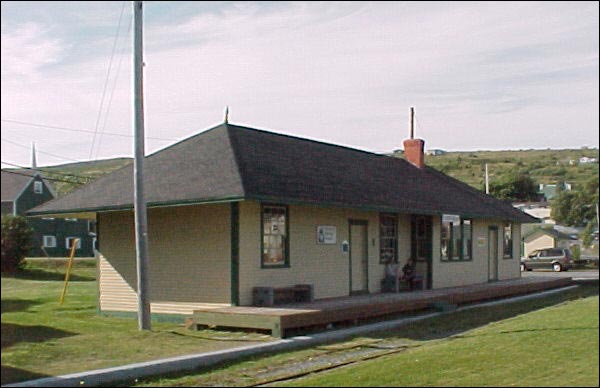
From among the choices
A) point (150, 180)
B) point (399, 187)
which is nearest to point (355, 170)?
point (399, 187)

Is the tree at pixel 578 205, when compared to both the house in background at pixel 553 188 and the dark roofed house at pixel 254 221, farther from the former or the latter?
the dark roofed house at pixel 254 221

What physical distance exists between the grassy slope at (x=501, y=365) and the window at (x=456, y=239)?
500 inches

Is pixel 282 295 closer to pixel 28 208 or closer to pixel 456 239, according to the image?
pixel 456 239

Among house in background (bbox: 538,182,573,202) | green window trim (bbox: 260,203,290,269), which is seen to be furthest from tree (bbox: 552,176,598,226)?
green window trim (bbox: 260,203,290,269)

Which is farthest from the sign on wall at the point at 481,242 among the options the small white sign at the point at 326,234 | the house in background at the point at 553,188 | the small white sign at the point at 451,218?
the house in background at the point at 553,188

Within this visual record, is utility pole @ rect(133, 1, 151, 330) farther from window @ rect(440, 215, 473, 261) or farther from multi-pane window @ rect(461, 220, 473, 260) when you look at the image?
multi-pane window @ rect(461, 220, 473, 260)

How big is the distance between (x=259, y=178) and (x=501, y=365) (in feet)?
29.0

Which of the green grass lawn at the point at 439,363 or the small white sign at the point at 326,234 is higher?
the small white sign at the point at 326,234

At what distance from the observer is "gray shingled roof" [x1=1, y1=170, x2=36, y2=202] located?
550cm

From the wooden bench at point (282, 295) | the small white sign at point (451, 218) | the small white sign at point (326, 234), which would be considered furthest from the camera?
the small white sign at point (451, 218)

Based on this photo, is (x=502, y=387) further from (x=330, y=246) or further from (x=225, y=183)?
(x=330, y=246)

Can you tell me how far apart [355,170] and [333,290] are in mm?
4421

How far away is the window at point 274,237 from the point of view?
16.5m

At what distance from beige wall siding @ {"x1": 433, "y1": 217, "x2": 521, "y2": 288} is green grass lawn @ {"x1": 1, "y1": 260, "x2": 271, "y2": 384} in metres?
10.0
